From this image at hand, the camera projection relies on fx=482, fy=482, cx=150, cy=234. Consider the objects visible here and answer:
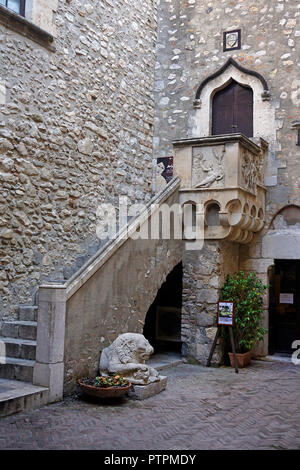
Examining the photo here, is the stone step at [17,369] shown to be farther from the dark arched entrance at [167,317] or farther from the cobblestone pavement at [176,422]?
the dark arched entrance at [167,317]

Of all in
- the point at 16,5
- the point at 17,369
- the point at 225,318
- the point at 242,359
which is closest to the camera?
the point at 17,369

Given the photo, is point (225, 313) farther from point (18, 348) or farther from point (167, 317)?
point (18, 348)

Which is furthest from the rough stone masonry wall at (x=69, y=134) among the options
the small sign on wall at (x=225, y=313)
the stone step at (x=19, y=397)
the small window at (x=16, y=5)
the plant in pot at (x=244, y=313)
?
the plant in pot at (x=244, y=313)

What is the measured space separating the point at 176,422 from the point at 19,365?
6.29ft

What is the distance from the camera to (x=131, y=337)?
5.97 meters

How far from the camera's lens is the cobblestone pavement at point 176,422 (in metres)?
4.23

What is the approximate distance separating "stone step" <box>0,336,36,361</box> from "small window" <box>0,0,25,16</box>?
4679mm

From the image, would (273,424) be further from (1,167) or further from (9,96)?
(9,96)

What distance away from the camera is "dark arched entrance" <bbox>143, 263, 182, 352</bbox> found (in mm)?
9516

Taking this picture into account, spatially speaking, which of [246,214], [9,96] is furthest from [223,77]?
[9,96]

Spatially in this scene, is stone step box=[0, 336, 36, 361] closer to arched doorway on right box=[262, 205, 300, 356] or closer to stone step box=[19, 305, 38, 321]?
stone step box=[19, 305, 38, 321]

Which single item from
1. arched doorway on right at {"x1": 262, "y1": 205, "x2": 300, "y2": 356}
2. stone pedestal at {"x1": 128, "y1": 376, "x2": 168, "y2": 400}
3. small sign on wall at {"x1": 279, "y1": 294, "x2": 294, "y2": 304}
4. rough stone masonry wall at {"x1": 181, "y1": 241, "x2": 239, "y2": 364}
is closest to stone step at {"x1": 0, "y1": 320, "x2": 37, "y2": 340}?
stone pedestal at {"x1": 128, "y1": 376, "x2": 168, "y2": 400}

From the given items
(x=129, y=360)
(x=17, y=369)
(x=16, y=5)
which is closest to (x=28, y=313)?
(x=17, y=369)

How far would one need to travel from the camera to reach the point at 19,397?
4.89 m
